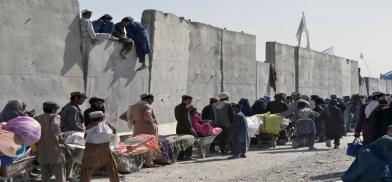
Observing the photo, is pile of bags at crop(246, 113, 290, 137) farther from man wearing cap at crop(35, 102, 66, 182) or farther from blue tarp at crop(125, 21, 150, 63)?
man wearing cap at crop(35, 102, 66, 182)

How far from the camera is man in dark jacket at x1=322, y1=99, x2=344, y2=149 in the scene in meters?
16.0

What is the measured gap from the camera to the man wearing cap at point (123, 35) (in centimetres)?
1413

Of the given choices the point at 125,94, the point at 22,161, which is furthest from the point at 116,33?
the point at 22,161

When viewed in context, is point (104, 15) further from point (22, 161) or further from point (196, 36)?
point (22, 161)

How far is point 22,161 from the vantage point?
25.1ft

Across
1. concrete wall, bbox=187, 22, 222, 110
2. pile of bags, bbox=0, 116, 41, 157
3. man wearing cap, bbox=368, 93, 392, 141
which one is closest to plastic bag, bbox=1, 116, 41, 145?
pile of bags, bbox=0, 116, 41, 157

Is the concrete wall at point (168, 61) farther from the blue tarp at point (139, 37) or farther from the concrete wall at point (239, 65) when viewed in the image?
the concrete wall at point (239, 65)

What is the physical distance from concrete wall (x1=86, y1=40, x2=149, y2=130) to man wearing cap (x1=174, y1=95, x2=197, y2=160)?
186 centimetres

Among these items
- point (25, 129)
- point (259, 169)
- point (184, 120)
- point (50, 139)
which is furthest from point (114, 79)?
point (25, 129)

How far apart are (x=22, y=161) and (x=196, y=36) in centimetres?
1120

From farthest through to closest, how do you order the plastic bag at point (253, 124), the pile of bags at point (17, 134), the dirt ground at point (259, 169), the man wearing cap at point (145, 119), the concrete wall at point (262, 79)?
the concrete wall at point (262, 79) → the plastic bag at point (253, 124) → the man wearing cap at point (145, 119) → the dirt ground at point (259, 169) → the pile of bags at point (17, 134)

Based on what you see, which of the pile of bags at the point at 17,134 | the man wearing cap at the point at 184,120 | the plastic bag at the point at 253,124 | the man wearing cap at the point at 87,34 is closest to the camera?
the pile of bags at the point at 17,134

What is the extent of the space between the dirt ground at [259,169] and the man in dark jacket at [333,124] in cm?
131

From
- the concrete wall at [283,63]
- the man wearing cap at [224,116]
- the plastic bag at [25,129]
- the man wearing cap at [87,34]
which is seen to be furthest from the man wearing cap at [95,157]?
the concrete wall at [283,63]
